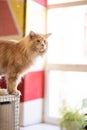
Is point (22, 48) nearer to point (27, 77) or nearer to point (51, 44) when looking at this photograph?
point (27, 77)

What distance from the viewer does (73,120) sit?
2686 mm

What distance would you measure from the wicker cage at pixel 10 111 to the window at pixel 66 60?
→ 1369 millimetres

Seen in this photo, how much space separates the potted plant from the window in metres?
0.63

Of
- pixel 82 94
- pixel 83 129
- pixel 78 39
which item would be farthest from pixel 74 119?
pixel 78 39

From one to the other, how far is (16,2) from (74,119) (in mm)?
1718

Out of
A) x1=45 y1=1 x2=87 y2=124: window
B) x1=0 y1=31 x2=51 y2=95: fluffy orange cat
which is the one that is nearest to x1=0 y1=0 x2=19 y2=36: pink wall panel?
x1=45 y1=1 x2=87 y2=124: window

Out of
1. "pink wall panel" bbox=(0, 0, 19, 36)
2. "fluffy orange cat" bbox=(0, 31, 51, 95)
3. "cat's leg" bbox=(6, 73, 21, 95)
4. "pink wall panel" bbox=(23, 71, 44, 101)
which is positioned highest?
"pink wall panel" bbox=(0, 0, 19, 36)

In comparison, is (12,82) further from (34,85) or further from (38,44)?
(34,85)

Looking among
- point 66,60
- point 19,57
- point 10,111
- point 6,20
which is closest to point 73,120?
point 10,111

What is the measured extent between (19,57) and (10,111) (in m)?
0.49

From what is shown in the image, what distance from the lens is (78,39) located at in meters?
3.48

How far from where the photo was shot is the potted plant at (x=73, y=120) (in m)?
2.66

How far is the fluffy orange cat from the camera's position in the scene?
2.22 meters

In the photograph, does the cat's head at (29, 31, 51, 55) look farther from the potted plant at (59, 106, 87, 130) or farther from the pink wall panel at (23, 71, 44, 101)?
the pink wall panel at (23, 71, 44, 101)
